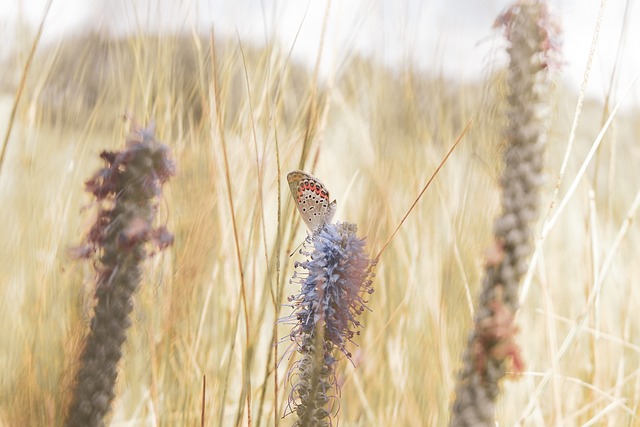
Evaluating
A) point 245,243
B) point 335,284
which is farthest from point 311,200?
point 245,243

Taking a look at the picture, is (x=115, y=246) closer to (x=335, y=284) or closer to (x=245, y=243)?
(x=335, y=284)

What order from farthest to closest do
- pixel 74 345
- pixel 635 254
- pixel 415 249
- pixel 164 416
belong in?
pixel 635 254 → pixel 415 249 → pixel 164 416 → pixel 74 345

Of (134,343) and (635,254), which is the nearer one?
(134,343)

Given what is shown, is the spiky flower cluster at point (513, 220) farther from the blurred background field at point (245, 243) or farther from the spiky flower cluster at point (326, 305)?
the blurred background field at point (245, 243)

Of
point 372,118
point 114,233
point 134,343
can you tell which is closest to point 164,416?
point 134,343

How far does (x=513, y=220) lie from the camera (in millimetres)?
480

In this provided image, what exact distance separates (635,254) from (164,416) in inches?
38.3

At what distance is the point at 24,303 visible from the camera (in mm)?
958

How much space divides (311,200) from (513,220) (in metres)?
0.18

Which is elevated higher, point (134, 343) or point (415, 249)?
point (415, 249)

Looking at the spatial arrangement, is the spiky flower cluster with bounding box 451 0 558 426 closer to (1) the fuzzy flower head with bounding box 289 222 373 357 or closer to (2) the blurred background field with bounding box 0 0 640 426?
(1) the fuzzy flower head with bounding box 289 222 373 357

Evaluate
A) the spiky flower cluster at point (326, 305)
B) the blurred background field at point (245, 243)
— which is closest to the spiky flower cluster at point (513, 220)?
the spiky flower cluster at point (326, 305)

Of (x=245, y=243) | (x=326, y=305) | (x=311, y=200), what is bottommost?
(x=326, y=305)

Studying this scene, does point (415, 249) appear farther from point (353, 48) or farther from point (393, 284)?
point (353, 48)
